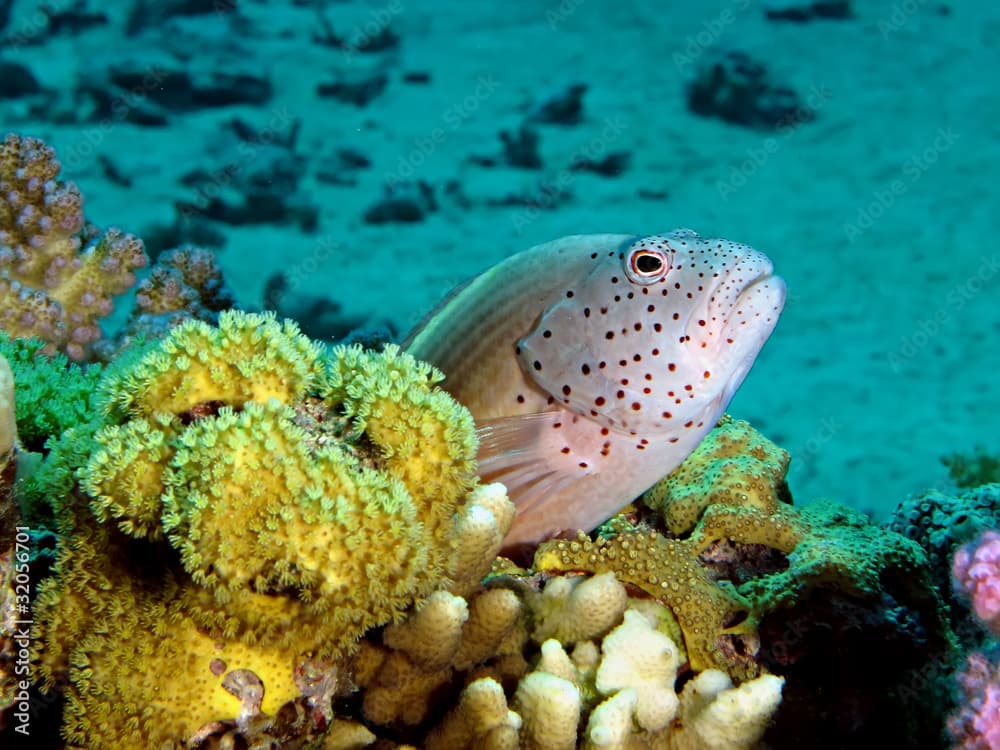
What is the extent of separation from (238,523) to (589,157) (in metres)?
20.8

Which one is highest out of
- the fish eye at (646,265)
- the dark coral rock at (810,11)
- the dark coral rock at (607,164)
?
the fish eye at (646,265)

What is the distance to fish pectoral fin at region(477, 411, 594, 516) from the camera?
3426mm

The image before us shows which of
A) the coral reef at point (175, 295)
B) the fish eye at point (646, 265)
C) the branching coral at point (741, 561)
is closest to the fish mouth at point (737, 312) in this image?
the fish eye at point (646, 265)

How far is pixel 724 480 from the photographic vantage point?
3906 mm

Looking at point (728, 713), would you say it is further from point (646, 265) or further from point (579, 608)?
point (646, 265)

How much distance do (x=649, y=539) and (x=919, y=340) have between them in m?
16.8

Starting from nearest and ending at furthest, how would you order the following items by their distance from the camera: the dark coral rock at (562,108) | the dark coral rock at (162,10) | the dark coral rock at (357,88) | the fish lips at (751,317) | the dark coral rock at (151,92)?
1. the fish lips at (751,317)
2. the dark coral rock at (151,92)
3. the dark coral rock at (162,10)
4. the dark coral rock at (357,88)
5. the dark coral rock at (562,108)

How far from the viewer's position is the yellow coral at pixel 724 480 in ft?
12.7

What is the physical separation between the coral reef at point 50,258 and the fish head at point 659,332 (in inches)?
143

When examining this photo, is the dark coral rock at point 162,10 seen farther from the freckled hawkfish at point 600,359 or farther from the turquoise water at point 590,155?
the freckled hawkfish at point 600,359

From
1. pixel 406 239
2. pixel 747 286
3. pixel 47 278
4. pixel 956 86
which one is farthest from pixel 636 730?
pixel 956 86

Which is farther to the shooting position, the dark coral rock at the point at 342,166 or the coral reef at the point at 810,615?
the dark coral rock at the point at 342,166

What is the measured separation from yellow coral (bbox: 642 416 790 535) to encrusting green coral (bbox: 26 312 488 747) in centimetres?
196

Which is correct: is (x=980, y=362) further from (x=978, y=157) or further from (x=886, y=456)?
(x=978, y=157)
